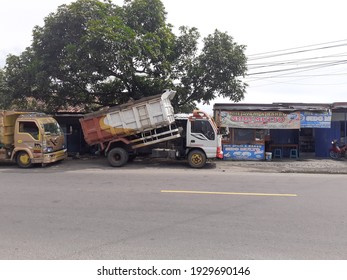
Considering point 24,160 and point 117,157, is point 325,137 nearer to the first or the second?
point 117,157

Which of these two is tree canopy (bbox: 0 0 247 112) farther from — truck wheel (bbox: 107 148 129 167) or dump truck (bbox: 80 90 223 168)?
truck wheel (bbox: 107 148 129 167)

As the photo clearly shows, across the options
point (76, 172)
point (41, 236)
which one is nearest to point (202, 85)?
point (76, 172)

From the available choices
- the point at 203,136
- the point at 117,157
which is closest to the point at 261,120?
the point at 203,136

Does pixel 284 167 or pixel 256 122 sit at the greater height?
pixel 256 122

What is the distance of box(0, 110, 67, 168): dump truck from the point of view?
12836 mm

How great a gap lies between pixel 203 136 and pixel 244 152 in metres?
3.67

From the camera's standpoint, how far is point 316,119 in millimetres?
16047

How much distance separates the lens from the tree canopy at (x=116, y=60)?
13.0m

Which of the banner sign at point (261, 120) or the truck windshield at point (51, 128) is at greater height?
the banner sign at point (261, 120)

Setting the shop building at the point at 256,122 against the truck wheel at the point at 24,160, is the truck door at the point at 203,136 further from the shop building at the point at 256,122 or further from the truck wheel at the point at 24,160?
the truck wheel at the point at 24,160

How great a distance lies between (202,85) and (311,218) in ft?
37.1

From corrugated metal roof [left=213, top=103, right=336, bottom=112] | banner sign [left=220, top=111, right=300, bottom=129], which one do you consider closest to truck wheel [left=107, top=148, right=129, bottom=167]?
banner sign [left=220, top=111, right=300, bottom=129]

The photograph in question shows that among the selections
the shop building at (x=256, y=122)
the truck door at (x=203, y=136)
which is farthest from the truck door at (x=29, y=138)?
the shop building at (x=256, y=122)

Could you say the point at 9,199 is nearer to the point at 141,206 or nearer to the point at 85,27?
the point at 141,206
